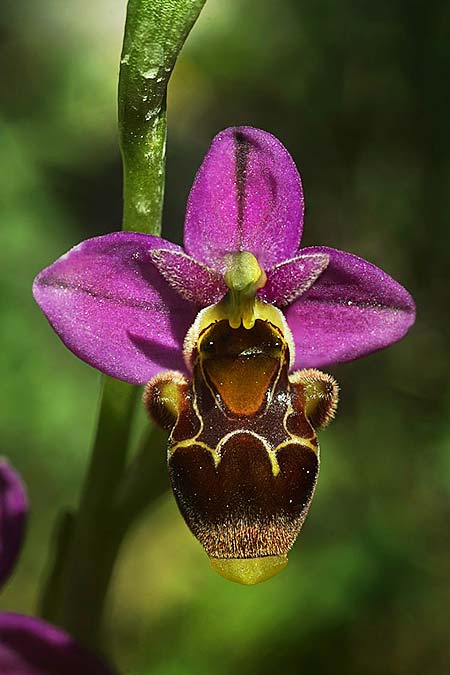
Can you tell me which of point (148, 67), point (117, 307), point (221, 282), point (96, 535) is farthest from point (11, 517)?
point (148, 67)

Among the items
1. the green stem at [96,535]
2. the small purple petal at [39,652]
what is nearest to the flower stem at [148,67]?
the green stem at [96,535]

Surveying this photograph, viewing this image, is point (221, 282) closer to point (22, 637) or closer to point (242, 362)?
point (242, 362)

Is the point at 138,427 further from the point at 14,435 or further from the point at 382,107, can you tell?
the point at 382,107

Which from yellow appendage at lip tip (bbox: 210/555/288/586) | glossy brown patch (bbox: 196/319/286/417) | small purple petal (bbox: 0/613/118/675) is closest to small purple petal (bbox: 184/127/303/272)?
glossy brown patch (bbox: 196/319/286/417)

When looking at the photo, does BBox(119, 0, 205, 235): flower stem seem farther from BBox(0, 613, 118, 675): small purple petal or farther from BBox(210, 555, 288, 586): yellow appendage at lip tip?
BBox(0, 613, 118, 675): small purple petal

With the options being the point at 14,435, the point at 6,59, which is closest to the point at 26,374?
the point at 14,435

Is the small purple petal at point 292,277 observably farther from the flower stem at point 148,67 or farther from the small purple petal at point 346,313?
the flower stem at point 148,67
